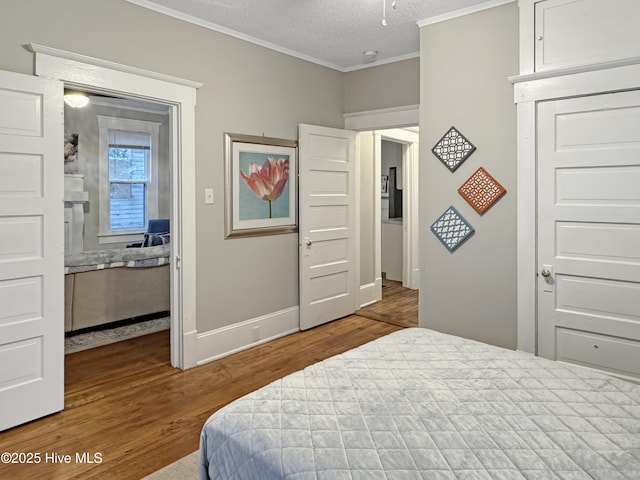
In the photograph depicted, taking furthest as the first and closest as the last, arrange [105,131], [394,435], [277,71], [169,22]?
[105,131], [277,71], [169,22], [394,435]

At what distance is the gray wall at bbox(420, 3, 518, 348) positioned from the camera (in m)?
3.05

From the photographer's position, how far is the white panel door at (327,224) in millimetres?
4316

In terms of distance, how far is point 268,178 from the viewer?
13.3ft

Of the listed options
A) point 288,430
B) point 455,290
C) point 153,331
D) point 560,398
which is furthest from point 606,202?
point 153,331

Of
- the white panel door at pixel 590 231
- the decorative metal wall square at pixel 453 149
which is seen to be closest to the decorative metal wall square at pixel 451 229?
the decorative metal wall square at pixel 453 149

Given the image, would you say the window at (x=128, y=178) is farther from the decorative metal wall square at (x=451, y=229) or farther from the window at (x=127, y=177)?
the decorative metal wall square at (x=451, y=229)

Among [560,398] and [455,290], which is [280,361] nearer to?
[455,290]

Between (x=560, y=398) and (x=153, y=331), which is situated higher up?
(x=560, y=398)

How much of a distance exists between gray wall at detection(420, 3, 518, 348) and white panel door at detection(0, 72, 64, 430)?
2476 millimetres

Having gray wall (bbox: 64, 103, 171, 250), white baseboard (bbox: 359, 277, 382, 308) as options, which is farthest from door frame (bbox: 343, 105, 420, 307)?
gray wall (bbox: 64, 103, 171, 250)

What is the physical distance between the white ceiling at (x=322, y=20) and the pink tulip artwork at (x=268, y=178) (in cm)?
102

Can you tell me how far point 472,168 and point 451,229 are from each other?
0.46 metres

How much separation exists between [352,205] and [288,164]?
3.08ft

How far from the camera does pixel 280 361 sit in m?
3.65
